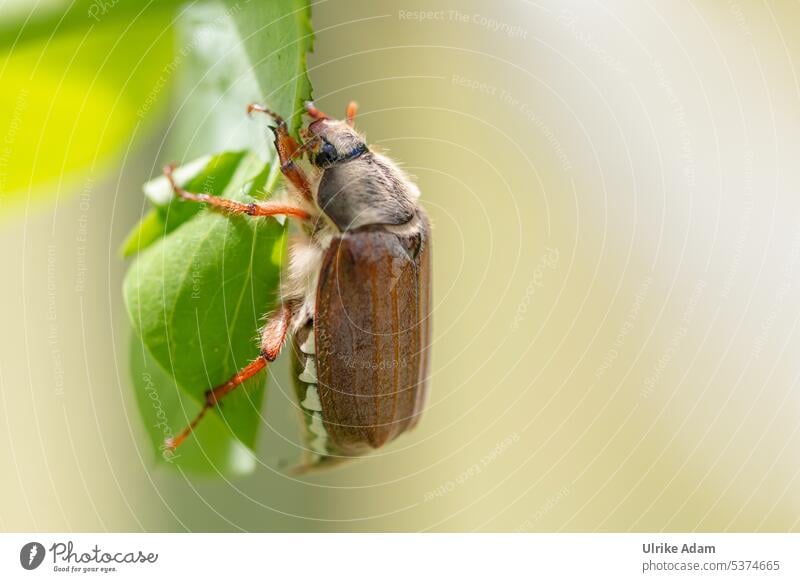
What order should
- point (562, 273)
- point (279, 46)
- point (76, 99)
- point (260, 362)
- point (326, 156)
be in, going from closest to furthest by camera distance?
1. point (279, 46)
2. point (76, 99)
3. point (260, 362)
4. point (326, 156)
5. point (562, 273)

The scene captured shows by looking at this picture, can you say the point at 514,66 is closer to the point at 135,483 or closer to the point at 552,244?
the point at 552,244

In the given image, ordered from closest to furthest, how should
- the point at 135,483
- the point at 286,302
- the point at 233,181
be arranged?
the point at 233,181
the point at 286,302
the point at 135,483

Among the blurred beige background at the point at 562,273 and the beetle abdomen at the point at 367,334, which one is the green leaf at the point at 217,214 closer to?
the beetle abdomen at the point at 367,334

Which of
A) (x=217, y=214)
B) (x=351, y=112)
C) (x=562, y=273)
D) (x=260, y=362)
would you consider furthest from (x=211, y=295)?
(x=562, y=273)

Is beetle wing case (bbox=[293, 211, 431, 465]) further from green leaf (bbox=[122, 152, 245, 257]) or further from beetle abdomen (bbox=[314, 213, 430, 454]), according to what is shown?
green leaf (bbox=[122, 152, 245, 257])

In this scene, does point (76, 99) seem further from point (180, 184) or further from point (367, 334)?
point (367, 334)

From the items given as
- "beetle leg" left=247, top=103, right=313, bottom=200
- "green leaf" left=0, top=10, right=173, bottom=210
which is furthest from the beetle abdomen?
"green leaf" left=0, top=10, right=173, bottom=210

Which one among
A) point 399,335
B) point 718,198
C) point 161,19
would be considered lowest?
point 399,335

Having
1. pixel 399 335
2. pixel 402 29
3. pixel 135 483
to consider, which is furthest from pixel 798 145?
pixel 135 483
